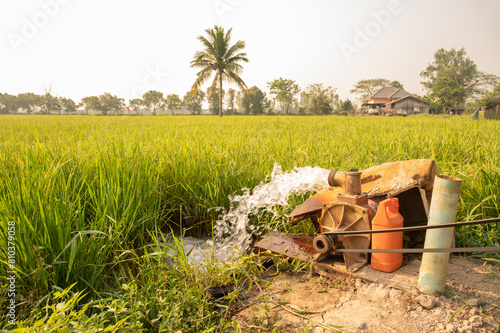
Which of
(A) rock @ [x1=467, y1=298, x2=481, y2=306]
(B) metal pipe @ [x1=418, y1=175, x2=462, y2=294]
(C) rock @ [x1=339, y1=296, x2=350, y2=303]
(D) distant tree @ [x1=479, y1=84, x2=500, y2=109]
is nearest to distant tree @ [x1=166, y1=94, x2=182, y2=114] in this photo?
(D) distant tree @ [x1=479, y1=84, x2=500, y2=109]

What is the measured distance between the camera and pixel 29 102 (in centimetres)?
6594

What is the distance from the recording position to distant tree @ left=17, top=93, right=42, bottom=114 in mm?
65688

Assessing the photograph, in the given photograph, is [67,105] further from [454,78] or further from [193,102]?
[454,78]

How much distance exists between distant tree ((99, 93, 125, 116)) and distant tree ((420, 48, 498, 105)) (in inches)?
2701

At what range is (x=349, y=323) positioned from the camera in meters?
1.32

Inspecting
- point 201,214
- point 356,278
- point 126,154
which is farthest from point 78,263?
point 356,278

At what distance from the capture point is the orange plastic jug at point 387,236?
1.61 metres

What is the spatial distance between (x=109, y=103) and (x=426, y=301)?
76.5m

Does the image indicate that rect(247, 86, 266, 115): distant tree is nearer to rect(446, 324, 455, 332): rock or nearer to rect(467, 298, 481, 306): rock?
rect(467, 298, 481, 306): rock

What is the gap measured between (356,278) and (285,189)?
1093 millimetres

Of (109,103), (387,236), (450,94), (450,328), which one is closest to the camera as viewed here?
(450,328)

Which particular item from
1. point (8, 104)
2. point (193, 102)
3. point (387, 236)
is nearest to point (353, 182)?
point (387, 236)

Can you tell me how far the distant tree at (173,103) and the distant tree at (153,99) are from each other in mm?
2190

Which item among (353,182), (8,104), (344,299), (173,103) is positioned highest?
(173,103)
